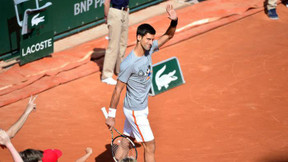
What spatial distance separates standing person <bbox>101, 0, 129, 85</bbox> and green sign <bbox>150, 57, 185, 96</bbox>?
1.06 m

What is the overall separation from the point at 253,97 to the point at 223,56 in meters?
1.96

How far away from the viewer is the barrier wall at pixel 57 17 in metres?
10.6

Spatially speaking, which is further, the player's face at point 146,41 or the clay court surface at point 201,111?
the clay court surface at point 201,111

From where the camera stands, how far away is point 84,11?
12500 mm

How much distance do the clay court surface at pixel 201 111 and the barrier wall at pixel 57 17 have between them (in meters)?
1.88

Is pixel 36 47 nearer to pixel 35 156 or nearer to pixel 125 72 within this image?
pixel 125 72

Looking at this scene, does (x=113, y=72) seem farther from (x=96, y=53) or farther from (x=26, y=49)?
(x=26, y=49)

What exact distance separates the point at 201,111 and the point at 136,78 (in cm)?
262

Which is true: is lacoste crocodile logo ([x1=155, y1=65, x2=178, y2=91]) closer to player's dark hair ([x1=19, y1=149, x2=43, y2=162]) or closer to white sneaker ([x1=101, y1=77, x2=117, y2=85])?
white sneaker ([x1=101, y1=77, x2=117, y2=85])

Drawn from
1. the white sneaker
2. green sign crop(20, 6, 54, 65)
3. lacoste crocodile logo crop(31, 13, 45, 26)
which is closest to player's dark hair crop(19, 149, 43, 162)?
the white sneaker

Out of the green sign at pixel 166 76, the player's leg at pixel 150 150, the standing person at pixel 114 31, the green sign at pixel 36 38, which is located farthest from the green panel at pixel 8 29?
the player's leg at pixel 150 150

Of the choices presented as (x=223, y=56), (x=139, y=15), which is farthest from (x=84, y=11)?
(x=223, y=56)

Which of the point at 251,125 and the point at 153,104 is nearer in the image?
the point at 251,125

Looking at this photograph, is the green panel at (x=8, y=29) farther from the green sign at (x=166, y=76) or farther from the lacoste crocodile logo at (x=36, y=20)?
the green sign at (x=166, y=76)
